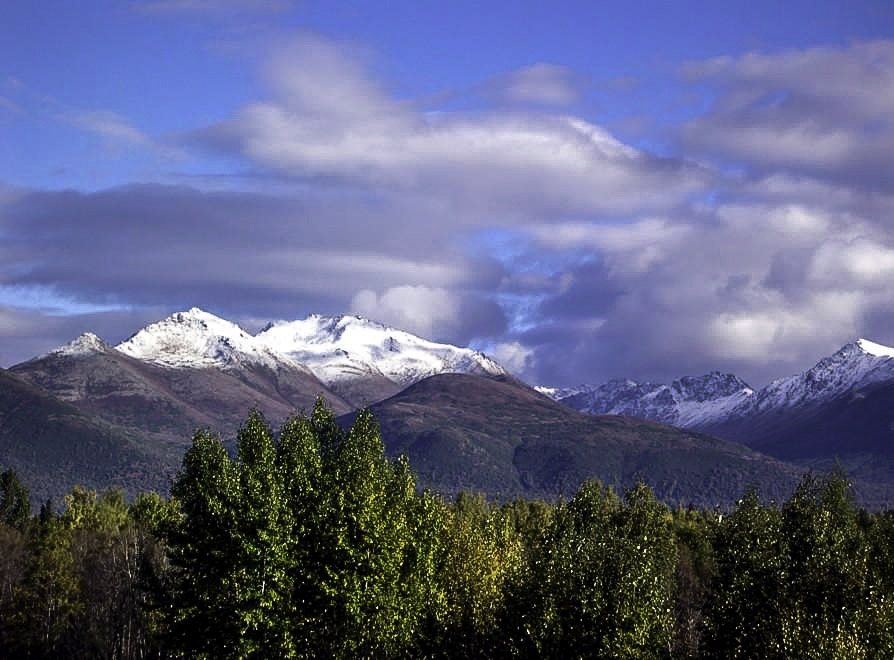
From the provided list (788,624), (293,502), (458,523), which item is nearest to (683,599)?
(458,523)

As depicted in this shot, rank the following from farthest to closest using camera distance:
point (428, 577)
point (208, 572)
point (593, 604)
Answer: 1. point (428, 577)
2. point (208, 572)
3. point (593, 604)

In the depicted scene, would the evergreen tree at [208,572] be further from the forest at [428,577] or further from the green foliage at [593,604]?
the green foliage at [593,604]

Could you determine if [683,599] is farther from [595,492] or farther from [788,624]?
[788,624]

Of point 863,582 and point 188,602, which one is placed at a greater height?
point 863,582

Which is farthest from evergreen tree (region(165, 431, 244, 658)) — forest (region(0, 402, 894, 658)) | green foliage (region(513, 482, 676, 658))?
green foliage (region(513, 482, 676, 658))

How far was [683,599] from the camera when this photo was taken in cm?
15825

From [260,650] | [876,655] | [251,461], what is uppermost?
[251,461]

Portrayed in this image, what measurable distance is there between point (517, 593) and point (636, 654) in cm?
1344

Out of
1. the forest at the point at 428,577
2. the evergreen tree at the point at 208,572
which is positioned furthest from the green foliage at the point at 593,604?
the evergreen tree at the point at 208,572

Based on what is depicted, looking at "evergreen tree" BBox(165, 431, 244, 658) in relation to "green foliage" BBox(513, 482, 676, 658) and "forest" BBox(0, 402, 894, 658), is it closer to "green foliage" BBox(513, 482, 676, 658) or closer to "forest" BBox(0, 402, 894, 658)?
"forest" BBox(0, 402, 894, 658)

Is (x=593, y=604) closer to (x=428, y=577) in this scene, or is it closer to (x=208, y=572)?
(x=428, y=577)

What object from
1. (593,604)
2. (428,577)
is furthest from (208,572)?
(593,604)

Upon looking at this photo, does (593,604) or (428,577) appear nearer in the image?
(593,604)

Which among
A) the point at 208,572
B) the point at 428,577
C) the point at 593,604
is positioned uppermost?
the point at 593,604
